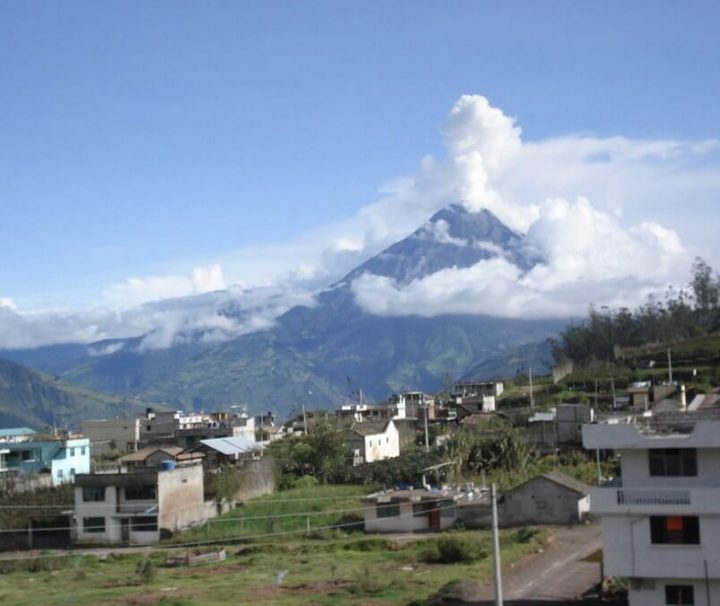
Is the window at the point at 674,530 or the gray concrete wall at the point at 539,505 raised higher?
the window at the point at 674,530

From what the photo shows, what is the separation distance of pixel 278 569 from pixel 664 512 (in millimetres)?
18572

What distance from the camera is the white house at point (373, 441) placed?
246 ft

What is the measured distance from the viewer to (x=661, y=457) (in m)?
28.1

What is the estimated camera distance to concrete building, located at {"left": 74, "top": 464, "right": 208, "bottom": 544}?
5500 cm

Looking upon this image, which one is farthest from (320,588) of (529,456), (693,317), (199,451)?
(693,317)

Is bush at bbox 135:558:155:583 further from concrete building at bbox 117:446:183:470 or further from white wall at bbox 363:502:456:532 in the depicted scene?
concrete building at bbox 117:446:183:470

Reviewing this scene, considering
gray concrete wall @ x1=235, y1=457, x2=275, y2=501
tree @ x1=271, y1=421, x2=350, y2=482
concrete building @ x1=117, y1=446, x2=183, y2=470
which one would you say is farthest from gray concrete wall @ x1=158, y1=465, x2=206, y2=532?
tree @ x1=271, y1=421, x2=350, y2=482

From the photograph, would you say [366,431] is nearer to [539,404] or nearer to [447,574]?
[539,404]

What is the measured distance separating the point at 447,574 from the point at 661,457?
11.6m

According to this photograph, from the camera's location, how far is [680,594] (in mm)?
27828

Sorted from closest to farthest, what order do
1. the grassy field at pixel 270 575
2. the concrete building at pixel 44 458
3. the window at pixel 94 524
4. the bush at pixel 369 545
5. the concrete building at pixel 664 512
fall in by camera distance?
the concrete building at pixel 664 512 → the grassy field at pixel 270 575 → the bush at pixel 369 545 → the window at pixel 94 524 → the concrete building at pixel 44 458

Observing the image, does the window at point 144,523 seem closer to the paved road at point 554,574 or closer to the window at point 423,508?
the window at point 423,508

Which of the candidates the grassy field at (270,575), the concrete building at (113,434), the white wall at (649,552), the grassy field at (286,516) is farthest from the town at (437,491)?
the concrete building at (113,434)

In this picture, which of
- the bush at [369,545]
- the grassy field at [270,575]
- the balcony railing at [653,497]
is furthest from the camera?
the bush at [369,545]
